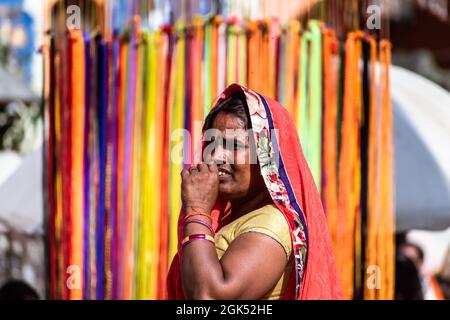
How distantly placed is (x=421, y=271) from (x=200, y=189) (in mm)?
1821

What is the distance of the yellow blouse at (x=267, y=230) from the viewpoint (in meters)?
1.93

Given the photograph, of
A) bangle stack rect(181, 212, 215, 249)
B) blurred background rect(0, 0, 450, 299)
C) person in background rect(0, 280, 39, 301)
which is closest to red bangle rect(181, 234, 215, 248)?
bangle stack rect(181, 212, 215, 249)

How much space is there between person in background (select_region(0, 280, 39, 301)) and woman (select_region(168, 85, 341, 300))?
1.57 meters

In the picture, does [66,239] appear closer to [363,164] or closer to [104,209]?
[104,209]

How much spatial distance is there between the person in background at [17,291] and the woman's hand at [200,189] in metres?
1.82

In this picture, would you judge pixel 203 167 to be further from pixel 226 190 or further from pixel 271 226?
pixel 271 226

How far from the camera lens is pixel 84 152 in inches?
129

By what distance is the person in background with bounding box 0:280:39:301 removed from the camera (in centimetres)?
360

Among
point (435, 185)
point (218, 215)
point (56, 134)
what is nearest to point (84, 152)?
point (56, 134)

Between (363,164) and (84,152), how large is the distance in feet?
3.54

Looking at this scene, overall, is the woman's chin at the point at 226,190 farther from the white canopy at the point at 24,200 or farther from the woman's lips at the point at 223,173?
the white canopy at the point at 24,200
